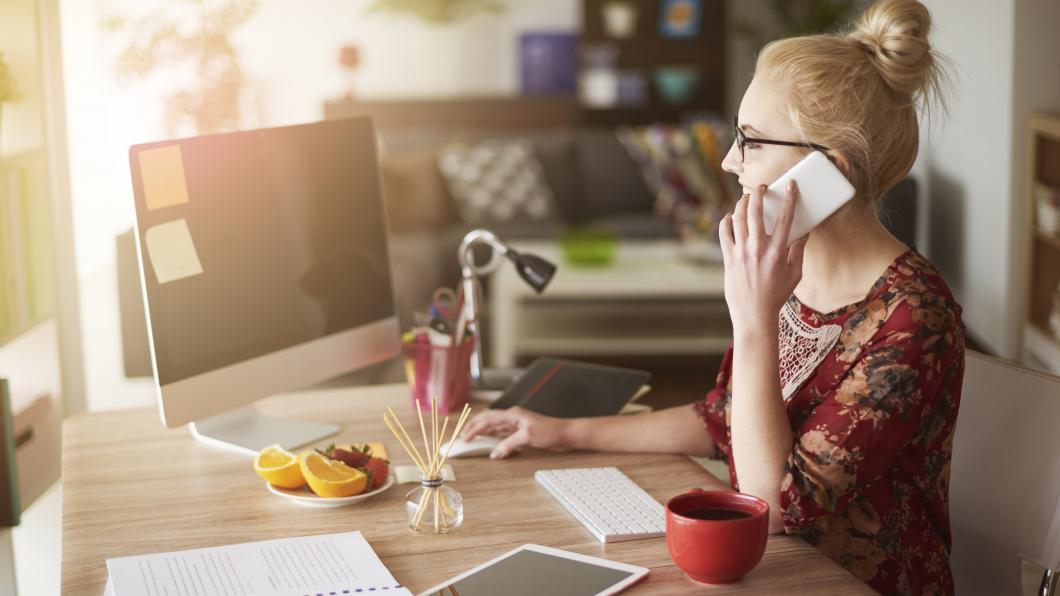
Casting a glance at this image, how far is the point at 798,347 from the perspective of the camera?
4.67 ft

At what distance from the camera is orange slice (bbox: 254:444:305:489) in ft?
4.56

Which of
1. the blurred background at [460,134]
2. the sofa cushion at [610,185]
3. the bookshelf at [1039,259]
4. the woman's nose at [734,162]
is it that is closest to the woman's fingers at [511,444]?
the woman's nose at [734,162]

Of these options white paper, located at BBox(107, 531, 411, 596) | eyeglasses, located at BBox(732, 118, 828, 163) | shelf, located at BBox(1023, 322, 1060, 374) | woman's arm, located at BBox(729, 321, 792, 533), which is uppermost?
eyeglasses, located at BBox(732, 118, 828, 163)

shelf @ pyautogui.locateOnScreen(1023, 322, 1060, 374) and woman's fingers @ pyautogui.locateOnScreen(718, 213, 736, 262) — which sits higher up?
woman's fingers @ pyautogui.locateOnScreen(718, 213, 736, 262)

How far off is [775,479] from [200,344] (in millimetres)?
771

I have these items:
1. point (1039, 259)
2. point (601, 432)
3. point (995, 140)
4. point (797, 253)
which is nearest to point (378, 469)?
point (601, 432)

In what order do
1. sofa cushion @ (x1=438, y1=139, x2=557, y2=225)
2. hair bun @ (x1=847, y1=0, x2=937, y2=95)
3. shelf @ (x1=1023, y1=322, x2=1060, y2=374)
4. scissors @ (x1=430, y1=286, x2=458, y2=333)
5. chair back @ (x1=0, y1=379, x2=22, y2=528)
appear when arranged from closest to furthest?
1. hair bun @ (x1=847, y1=0, x2=937, y2=95)
2. scissors @ (x1=430, y1=286, x2=458, y2=333)
3. chair back @ (x1=0, y1=379, x2=22, y2=528)
4. shelf @ (x1=1023, y1=322, x2=1060, y2=374)
5. sofa cushion @ (x1=438, y1=139, x2=557, y2=225)

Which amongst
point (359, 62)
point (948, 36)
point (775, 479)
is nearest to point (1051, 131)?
point (948, 36)

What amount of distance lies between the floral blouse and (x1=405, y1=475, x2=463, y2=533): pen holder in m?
0.36

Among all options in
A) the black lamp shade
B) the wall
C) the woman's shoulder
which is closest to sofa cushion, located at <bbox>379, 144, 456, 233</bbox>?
the wall

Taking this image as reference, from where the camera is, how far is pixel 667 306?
4.68m

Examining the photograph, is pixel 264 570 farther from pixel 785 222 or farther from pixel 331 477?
pixel 785 222

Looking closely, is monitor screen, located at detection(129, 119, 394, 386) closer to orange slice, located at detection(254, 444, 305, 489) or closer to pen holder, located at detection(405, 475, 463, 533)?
orange slice, located at detection(254, 444, 305, 489)

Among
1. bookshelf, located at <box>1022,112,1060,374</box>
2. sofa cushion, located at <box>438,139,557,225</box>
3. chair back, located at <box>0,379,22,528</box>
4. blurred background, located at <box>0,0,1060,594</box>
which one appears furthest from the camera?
sofa cushion, located at <box>438,139,557,225</box>
